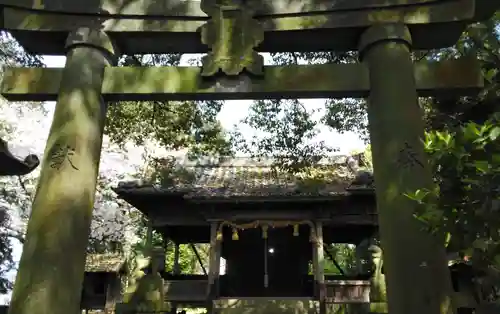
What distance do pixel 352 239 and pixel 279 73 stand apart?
31.4 feet

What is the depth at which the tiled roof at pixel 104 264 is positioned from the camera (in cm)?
1051

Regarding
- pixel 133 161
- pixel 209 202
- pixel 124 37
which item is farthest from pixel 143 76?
pixel 133 161

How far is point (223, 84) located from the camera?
162 inches

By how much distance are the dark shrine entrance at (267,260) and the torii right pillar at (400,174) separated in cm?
759

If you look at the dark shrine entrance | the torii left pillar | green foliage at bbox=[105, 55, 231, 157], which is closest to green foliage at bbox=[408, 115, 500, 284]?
the torii left pillar

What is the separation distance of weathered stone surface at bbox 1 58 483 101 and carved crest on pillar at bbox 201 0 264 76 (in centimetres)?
13

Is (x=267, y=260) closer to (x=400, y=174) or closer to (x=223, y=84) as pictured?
(x=223, y=84)

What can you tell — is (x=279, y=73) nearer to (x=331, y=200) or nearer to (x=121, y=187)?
(x=331, y=200)

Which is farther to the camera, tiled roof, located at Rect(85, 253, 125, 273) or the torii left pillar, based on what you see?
tiled roof, located at Rect(85, 253, 125, 273)

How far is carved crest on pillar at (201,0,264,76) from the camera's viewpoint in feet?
13.5

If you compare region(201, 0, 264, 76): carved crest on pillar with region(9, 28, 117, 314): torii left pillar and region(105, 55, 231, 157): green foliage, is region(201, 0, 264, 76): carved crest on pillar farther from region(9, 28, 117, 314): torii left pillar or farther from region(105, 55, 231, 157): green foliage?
region(105, 55, 231, 157): green foliage

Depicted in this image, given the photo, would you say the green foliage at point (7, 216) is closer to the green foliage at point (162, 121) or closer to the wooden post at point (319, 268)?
the green foliage at point (162, 121)

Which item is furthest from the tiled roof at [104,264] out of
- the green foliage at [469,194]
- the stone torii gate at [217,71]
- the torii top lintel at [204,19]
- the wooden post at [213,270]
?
the green foliage at [469,194]

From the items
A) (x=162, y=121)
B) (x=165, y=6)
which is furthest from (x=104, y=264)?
(x=165, y=6)
